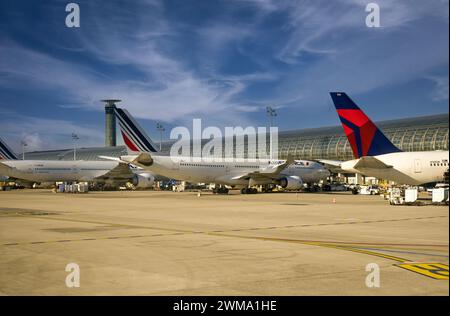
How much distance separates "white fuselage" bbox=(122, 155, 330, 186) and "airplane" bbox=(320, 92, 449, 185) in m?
23.5

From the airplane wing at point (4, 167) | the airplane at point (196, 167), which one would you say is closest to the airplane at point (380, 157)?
the airplane at point (196, 167)

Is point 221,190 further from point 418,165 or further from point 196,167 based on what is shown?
point 418,165

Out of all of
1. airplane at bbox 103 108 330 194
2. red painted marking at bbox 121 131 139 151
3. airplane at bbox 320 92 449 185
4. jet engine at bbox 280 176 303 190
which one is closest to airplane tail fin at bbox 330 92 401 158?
airplane at bbox 320 92 449 185

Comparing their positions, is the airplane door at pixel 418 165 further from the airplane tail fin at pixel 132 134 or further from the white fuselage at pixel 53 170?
Answer: the white fuselage at pixel 53 170

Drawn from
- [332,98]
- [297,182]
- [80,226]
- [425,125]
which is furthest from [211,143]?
[80,226]

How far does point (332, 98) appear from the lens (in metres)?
39.7

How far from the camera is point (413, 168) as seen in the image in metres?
39.0

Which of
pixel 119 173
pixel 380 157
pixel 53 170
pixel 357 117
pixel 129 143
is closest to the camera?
Answer: pixel 357 117

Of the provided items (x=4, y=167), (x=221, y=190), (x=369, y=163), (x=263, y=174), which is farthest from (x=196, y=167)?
(x=4, y=167)

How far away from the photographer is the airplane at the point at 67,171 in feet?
257

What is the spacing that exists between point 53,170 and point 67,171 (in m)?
2.81

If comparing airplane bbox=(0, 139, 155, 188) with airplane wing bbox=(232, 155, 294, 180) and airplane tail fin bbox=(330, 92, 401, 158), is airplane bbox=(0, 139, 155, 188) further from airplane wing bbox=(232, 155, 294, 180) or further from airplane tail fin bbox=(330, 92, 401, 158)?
airplane tail fin bbox=(330, 92, 401, 158)

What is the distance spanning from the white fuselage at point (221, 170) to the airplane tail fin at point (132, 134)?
3200 millimetres
